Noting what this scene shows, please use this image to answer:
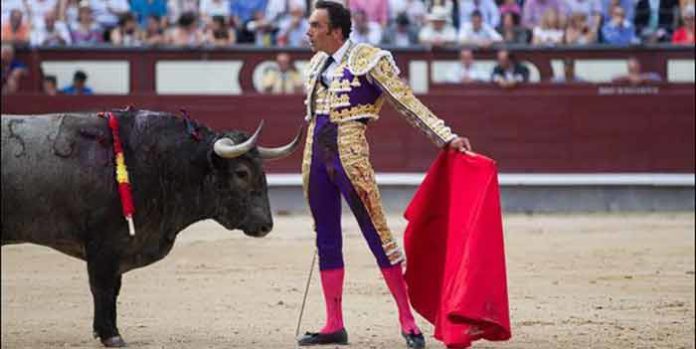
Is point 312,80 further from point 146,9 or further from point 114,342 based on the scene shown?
point 146,9

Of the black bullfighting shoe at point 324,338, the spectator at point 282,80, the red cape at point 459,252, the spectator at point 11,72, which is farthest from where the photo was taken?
the spectator at point 282,80

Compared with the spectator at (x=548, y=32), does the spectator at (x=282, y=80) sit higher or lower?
lower

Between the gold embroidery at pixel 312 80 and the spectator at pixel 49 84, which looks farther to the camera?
the spectator at pixel 49 84

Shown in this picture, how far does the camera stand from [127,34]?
1359cm

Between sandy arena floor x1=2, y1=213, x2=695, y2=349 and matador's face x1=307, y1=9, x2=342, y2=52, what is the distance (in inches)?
44.9

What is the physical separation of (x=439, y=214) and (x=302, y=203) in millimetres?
7537

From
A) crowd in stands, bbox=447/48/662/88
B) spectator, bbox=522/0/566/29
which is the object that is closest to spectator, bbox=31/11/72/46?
crowd in stands, bbox=447/48/662/88

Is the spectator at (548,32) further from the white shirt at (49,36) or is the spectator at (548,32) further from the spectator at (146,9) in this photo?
the white shirt at (49,36)

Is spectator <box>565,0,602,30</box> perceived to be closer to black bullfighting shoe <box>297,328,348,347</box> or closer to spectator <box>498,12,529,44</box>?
spectator <box>498,12,529,44</box>

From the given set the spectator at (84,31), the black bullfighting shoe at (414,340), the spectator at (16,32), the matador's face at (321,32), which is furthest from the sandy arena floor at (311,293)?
the spectator at (16,32)

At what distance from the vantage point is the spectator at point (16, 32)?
13289mm

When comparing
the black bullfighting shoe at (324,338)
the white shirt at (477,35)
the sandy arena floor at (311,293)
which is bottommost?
the sandy arena floor at (311,293)

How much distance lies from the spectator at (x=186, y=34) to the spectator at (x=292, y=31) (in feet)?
2.08

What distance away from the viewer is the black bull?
6.27 m
